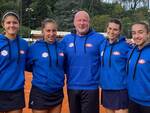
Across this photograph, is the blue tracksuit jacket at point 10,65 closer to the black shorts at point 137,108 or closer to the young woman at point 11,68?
the young woman at point 11,68

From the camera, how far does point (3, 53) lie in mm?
5660

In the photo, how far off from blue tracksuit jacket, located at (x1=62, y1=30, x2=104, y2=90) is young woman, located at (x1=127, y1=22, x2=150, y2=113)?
26.1 inches

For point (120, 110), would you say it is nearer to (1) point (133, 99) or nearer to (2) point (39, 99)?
(1) point (133, 99)

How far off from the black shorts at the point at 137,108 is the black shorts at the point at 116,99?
26 centimetres

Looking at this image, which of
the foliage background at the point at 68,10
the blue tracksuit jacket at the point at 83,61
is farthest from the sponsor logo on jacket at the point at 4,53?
the foliage background at the point at 68,10

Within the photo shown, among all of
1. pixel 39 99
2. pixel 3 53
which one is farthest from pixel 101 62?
pixel 3 53

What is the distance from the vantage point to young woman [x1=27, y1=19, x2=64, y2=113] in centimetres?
602

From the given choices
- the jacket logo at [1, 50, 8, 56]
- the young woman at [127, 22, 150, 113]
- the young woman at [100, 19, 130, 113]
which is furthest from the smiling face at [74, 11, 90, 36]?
the jacket logo at [1, 50, 8, 56]

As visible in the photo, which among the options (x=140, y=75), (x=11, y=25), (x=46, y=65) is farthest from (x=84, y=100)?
(x=11, y=25)

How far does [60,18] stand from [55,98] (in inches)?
2092

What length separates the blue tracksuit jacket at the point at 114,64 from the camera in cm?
597

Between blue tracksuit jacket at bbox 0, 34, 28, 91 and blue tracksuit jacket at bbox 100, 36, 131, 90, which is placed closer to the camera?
blue tracksuit jacket at bbox 0, 34, 28, 91

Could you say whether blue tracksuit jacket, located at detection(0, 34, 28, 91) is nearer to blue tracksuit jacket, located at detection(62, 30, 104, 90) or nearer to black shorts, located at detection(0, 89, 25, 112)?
black shorts, located at detection(0, 89, 25, 112)

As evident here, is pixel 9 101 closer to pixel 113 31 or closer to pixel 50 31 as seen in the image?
pixel 50 31
